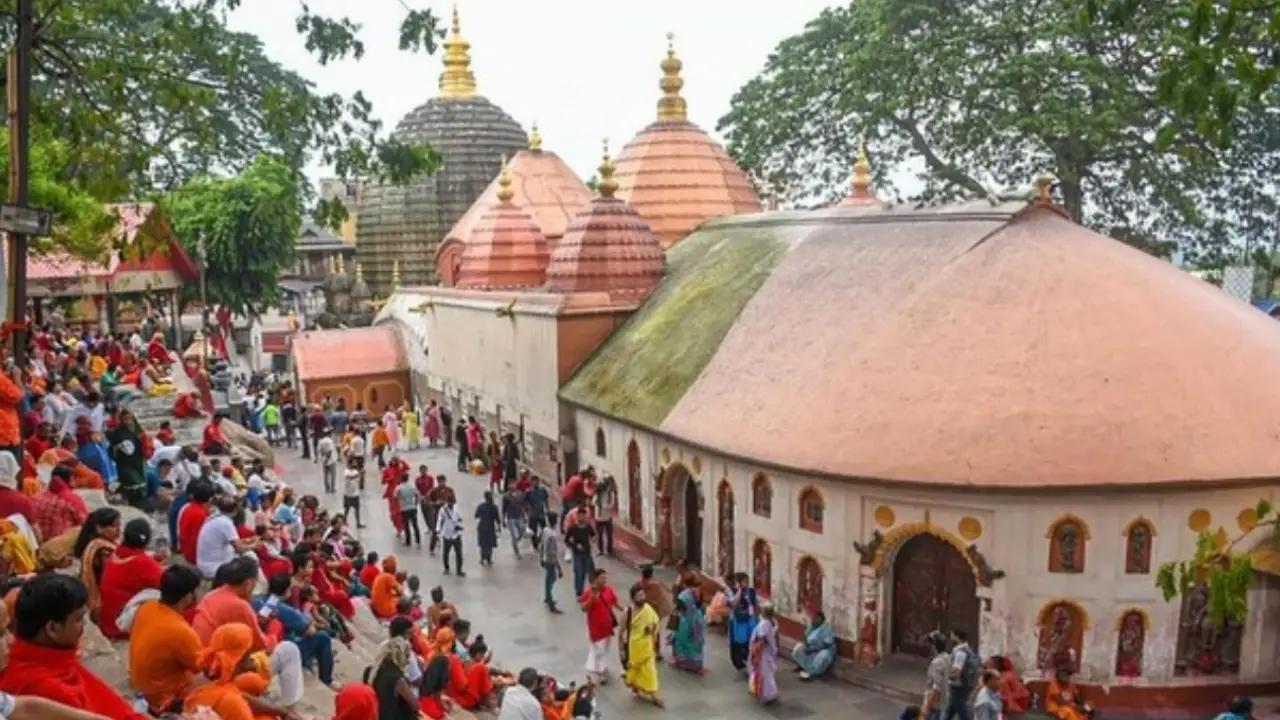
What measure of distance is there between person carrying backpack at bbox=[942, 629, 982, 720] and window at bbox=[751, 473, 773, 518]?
13.2 ft

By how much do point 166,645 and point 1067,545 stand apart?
10273 millimetres

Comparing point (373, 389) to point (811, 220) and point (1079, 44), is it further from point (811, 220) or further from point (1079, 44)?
point (1079, 44)

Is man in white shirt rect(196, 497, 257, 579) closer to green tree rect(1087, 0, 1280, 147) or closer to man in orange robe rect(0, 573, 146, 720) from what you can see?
man in orange robe rect(0, 573, 146, 720)

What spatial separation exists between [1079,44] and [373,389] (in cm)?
2348

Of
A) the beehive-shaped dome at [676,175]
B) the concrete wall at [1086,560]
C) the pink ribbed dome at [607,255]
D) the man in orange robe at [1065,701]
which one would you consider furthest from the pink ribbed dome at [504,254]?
the man in orange robe at [1065,701]

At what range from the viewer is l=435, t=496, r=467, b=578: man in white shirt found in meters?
17.0

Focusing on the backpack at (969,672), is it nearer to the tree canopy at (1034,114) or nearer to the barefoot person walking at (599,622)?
the barefoot person walking at (599,622)

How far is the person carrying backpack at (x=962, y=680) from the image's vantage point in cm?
1105

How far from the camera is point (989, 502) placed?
1258cm

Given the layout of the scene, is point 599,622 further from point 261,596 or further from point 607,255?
point 607,255

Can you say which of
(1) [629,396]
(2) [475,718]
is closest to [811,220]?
(1) [629,396]

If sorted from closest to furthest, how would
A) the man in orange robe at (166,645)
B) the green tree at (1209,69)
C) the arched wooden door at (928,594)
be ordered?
the green tree at (1209,69) → the man in orange robe at (166,645) → the arched wooden door at (928,594)

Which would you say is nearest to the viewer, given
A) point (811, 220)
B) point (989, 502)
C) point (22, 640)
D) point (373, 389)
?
point (22, 640)

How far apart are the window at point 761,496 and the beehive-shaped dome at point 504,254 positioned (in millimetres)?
15664
